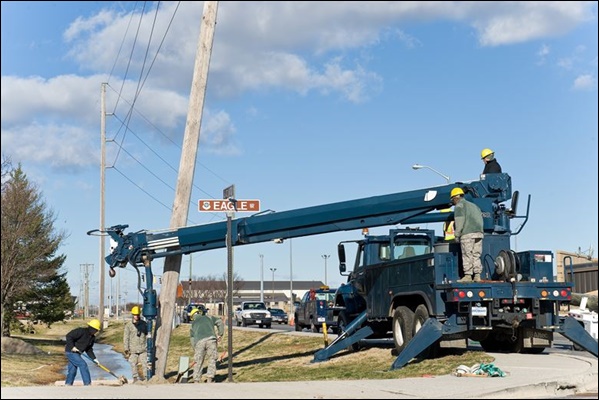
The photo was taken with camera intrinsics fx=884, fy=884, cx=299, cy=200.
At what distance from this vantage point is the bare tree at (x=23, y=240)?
33594mm

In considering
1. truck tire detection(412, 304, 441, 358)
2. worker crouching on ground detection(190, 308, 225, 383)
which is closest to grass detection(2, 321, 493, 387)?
truck tire detection(412, 304, 441, 358)

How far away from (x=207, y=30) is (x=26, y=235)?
19.5m

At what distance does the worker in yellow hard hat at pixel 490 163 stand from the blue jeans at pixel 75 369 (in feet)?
29.8

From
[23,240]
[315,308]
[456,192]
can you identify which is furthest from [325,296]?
[456,192]

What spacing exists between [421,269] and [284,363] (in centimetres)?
716

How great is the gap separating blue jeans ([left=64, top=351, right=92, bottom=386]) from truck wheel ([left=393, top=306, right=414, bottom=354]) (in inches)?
257

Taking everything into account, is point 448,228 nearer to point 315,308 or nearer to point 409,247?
point 409,247

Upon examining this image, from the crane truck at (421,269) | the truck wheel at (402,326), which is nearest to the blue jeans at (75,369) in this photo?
the crane truck at (421,269)

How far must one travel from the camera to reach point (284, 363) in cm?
2384

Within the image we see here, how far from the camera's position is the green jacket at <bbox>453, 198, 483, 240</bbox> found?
17.2 meters

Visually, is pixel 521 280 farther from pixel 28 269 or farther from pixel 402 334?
pixel 28 269

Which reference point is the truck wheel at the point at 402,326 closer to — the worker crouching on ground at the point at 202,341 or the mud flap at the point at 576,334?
the mud flap at the point at 576,334

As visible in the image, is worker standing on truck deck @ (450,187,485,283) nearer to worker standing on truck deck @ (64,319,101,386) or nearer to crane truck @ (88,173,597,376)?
crane truck @ (88,173,597,376)

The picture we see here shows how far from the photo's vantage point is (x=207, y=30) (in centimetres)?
1978
